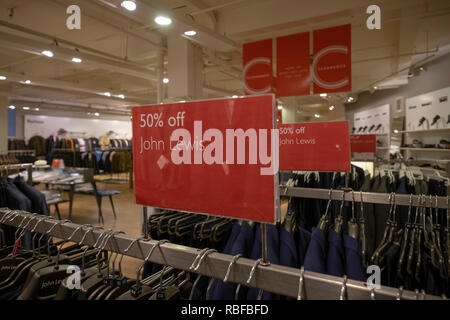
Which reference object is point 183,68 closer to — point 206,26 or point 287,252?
point 206,26

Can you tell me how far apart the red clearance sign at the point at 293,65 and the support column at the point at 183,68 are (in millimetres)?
1617

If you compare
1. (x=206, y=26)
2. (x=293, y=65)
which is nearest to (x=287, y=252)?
(x=293, y=65)

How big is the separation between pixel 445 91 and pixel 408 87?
8.90ft

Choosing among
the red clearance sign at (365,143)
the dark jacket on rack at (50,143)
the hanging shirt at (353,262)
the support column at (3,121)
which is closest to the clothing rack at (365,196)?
the hanging shirt at (353,262)

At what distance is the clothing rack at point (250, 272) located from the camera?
2.41 ft

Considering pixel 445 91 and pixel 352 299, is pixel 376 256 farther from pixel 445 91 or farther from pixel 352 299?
pixel 445 91

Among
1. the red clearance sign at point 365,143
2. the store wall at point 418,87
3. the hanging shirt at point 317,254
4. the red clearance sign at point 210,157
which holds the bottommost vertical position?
the hanging shirt at point 317,254

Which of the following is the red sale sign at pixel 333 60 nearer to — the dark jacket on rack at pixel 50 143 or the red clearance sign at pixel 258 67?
the red clearance sign at pixel 258 67

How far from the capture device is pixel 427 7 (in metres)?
4.56

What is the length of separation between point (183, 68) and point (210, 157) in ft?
15.6

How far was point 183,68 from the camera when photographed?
5.43 metres

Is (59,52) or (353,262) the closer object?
(353,262)

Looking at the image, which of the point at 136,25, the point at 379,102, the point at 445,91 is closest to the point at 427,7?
the point at 445,91

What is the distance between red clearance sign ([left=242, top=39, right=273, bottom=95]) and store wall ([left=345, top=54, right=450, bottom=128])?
17.2ft
